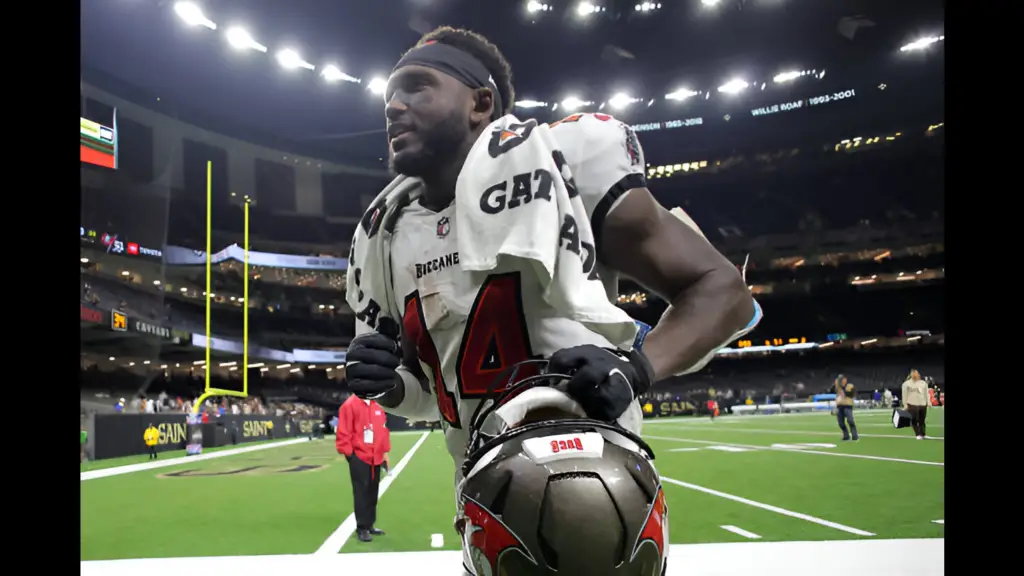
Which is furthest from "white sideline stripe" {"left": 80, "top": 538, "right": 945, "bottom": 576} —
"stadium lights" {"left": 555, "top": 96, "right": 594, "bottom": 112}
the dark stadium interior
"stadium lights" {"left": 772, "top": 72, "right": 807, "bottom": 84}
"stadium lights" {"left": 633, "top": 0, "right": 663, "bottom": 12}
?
"stadium lights" {"left": 772, "top": 72, "right": 807, "bottom": 84}

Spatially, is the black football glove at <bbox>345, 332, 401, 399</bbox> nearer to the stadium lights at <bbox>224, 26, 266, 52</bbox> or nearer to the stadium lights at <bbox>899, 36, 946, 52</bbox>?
the stadium lights at <bbox>899, 36, 946, 52</bbox>

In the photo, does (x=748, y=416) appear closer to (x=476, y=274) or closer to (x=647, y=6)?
(x=647, y=6)

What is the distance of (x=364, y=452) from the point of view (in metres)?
5.19

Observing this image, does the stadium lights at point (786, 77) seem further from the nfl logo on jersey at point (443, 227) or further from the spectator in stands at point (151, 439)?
the spectator in stands at point (151, 439)

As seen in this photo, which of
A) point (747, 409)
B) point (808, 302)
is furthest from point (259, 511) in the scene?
point (747, 409)

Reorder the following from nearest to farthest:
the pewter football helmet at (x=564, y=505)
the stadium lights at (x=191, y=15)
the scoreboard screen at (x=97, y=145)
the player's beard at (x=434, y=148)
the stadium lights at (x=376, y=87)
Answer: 1. the pewter football helmet at (x=564, y=505)
2. the player's beard at (x=434, y=148)
3. the stadium lights at (x=376, y=87)
4. the stadium lights at (x=191, y=15)
5. the scoreboard screen at (x=97, y=145)

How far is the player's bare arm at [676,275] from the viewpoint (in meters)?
1.14

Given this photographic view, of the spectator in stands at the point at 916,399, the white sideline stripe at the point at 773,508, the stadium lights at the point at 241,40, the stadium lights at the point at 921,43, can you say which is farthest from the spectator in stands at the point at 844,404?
the stadium lights at the point at 241,40

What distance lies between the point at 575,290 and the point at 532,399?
239 mm

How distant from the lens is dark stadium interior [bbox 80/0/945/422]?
205 inches

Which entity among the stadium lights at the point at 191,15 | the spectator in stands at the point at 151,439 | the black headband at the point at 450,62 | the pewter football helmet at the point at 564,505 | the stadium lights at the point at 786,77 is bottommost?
the spectator in stands at the point at 151,439

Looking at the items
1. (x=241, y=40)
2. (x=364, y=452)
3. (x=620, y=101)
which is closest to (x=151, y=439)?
(x=241, y=40)

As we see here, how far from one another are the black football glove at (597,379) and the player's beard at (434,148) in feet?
1.58
